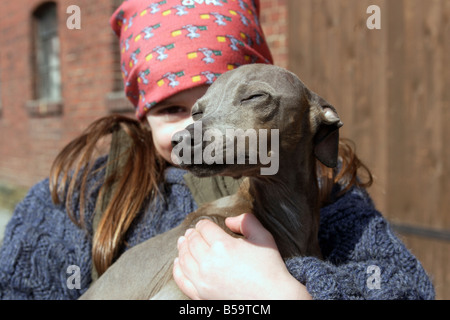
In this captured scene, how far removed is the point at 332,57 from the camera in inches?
167

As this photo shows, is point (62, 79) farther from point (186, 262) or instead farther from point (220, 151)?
point (220, 151)

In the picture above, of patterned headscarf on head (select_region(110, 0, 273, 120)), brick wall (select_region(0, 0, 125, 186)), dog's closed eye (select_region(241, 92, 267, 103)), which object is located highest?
patterned headscarf on head (select_region(110, 0, 273, 120))

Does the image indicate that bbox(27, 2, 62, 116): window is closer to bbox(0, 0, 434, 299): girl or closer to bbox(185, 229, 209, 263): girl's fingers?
bbox(0, 0, 434, 299): girl

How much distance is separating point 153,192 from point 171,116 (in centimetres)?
36

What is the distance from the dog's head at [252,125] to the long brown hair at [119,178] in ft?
1.75

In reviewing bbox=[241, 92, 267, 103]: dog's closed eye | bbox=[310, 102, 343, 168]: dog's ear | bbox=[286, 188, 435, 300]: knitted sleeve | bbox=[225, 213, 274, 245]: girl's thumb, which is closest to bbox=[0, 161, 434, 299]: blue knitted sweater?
bbox=[286, 188, 435, 300]: knitted sleeve

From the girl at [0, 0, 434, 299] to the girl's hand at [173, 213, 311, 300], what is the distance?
5 centimetres

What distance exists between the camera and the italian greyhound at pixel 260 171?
1418 mm

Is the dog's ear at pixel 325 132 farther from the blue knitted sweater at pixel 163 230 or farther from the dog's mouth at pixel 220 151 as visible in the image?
the blue knitted sweater at pixel 163 230

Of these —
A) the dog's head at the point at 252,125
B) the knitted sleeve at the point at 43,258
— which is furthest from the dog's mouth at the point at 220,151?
the knitted sleeve at the point at 43,258

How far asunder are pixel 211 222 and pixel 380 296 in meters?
0.62

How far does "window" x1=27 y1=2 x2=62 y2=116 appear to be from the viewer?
799 cm
